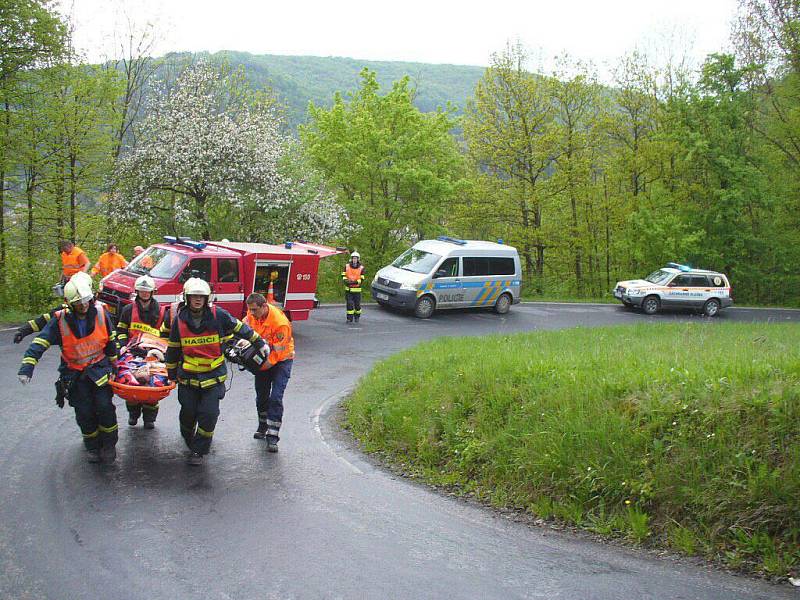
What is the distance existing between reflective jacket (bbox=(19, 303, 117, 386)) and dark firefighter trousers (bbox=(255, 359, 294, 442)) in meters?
1.99

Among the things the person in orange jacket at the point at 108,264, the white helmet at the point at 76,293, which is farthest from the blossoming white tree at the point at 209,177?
the white helmet at the point at 76,293

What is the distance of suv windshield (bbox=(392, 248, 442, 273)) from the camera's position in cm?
2367

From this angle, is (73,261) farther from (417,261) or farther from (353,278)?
(417,261)

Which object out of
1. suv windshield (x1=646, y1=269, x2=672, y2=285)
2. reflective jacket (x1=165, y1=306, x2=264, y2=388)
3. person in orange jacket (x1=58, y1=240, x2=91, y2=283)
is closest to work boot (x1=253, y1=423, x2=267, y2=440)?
reflective jacket (x1=165, y1=306, x2=264, y2=388)

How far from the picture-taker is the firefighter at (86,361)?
7.70 metres

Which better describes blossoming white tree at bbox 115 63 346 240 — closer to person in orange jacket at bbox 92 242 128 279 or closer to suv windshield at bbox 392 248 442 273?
suv windshield at bbox 392 248 442 273

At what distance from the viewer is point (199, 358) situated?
795 centimetres

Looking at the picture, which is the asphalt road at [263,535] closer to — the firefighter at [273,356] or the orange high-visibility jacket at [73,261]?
the firefighter at [273,356]

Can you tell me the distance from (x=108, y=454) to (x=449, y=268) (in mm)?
16847

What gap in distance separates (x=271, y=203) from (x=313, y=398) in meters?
16.1

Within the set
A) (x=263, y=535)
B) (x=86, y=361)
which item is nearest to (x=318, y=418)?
(x=86, y=361)

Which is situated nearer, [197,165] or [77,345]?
[77,345]

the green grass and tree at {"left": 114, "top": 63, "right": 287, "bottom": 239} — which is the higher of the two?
tree at {"left": 114, "top": 63, "right": 287, "bottom": 239}

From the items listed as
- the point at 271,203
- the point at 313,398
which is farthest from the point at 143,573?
the point at 271,203
